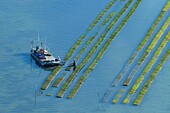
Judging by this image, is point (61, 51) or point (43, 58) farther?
point (61, 51)

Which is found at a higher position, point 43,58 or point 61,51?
point 61,51

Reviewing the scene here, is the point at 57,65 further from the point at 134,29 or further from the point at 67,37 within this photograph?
the point at 134,29

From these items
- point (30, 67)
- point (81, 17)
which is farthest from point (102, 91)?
point (81, 17)

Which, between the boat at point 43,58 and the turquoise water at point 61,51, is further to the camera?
the boat at point 43,58

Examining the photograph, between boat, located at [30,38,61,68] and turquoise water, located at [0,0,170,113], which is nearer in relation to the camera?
turquoise water, located at [0,0,170,113]
